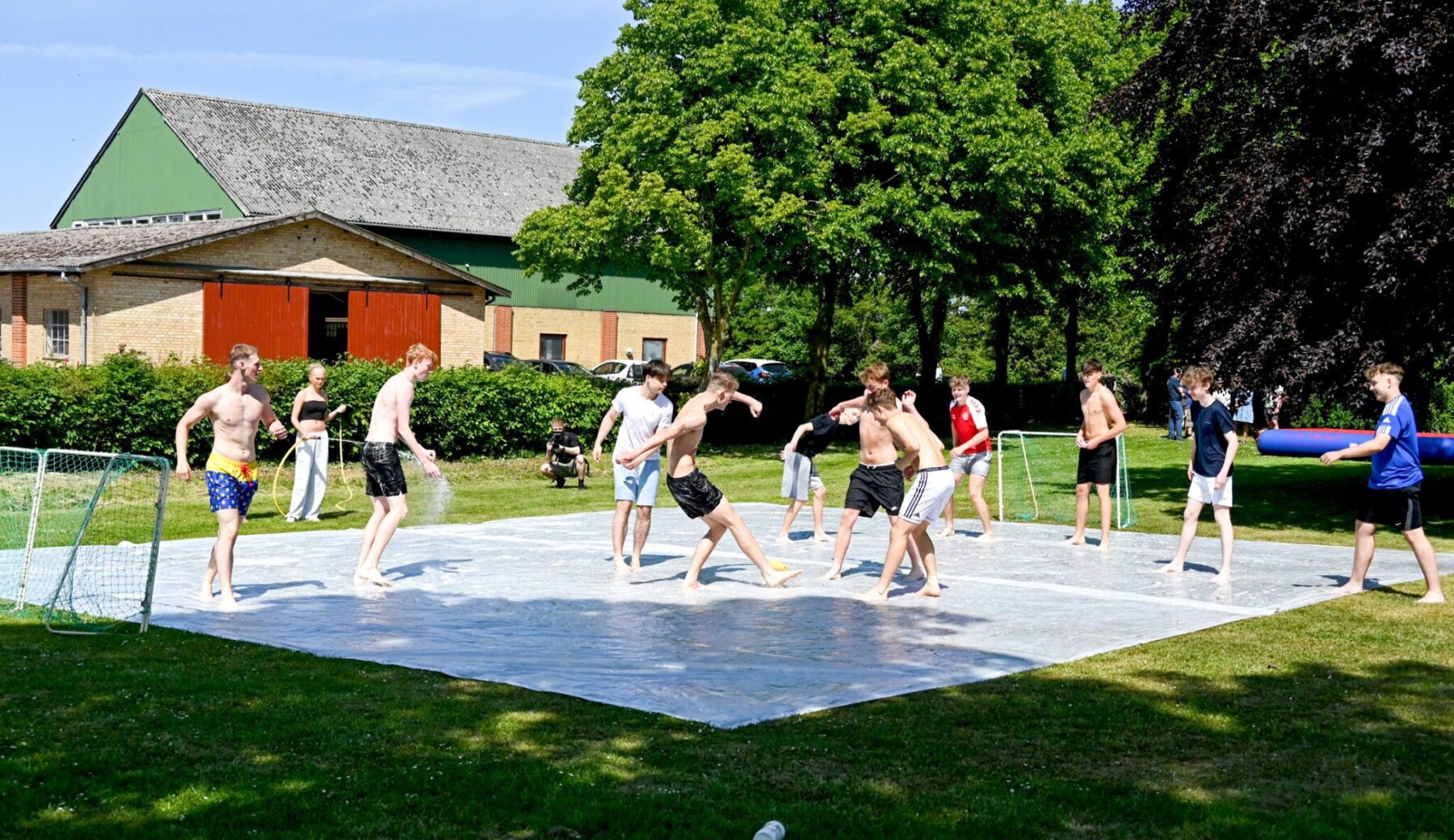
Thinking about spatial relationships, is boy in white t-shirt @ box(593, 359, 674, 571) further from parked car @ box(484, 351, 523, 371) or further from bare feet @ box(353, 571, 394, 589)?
parked car @ box(484, 351, 523, 371)

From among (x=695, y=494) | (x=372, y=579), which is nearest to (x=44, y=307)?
(x=372, y=579)

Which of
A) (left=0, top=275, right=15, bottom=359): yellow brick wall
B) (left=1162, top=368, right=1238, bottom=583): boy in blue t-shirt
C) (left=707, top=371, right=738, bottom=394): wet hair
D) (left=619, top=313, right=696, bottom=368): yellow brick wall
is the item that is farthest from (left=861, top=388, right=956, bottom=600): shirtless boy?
(left=619, top=313, right=696, bottom=368): yellow brick wall

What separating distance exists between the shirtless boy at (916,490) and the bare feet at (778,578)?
2.36ft

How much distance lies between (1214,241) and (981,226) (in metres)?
14.6

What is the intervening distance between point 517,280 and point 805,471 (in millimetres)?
40277

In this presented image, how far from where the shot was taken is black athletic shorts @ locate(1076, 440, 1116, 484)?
48.4 feet

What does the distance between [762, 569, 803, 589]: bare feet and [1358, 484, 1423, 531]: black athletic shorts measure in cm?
464

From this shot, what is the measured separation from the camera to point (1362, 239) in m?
16.6

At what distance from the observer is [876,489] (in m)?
12.7

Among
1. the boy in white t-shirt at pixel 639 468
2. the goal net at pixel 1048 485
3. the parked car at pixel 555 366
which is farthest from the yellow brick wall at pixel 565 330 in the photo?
the boy in white t-shirt at pixel 639 468

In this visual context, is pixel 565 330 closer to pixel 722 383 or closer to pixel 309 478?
pixel 309 478

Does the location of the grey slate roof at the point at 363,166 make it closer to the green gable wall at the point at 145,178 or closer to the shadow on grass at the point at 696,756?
the green gable wall at the point at 145,178

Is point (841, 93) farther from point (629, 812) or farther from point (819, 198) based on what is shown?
point (629, 812)

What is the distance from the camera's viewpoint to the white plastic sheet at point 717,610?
8.50m
